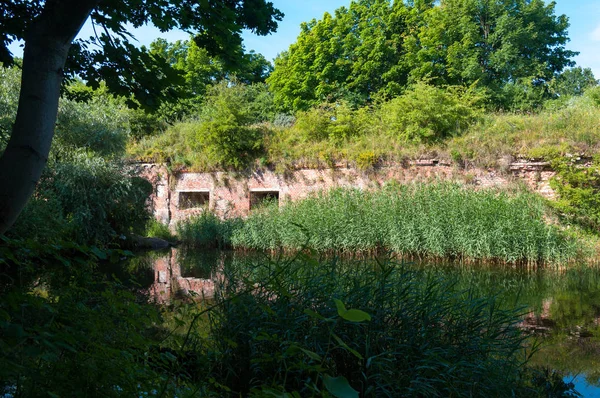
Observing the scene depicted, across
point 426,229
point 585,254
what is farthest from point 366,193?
point 585,254

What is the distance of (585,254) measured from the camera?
1073 centimetres

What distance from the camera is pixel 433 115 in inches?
580

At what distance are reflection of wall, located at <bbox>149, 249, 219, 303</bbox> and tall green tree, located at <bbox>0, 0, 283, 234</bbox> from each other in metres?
3.96

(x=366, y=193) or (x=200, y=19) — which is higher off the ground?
(x=200, y=19)

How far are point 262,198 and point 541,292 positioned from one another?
36.4 feet

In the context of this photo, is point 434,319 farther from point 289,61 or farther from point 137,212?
point 289,61

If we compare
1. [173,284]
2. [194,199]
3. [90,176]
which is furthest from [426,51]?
[173,284]

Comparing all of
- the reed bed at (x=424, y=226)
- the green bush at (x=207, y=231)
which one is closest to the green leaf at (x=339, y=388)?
the reed bed at (x=424, y=226)

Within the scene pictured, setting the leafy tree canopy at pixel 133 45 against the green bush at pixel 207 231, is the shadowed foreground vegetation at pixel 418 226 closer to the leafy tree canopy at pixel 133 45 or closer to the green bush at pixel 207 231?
the green bush at pixel 207 231

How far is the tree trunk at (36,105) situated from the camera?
181 centimetres

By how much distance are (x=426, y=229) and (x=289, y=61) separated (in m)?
19.1

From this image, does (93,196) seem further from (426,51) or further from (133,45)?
(426,51)

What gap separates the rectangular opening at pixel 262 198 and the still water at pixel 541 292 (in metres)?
3.63

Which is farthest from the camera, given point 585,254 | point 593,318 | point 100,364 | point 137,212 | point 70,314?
point 137,212
